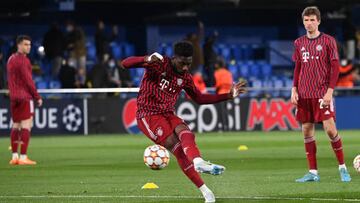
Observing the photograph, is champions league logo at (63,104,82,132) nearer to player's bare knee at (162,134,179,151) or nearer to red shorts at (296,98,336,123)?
red shorts at (296,98,336,123)

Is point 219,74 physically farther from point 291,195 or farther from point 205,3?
point 291,195

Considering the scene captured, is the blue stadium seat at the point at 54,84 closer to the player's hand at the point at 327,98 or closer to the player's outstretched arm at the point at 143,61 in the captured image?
the player's hand at the point at 327,98

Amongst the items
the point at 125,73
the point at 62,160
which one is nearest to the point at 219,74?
the point at 125,73

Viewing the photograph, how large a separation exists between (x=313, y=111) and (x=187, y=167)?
3.31 metres

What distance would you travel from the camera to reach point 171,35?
134ft

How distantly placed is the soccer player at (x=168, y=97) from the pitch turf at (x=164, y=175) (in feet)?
2.05

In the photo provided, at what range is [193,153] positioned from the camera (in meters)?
11.0

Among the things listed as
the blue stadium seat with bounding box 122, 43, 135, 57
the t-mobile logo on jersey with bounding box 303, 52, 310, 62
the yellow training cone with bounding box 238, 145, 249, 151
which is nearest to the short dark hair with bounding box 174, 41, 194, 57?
the t-mobile logo on jersey with bounding box 303, 52, 310, 62

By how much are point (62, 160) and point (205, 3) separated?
19.2 meters

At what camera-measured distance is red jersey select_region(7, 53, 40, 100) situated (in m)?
19.2

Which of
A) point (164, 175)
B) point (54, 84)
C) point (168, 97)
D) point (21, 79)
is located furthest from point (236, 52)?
point (168, 97)

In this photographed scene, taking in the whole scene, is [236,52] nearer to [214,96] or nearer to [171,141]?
[214,96]

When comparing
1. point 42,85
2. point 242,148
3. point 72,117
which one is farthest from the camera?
point 42,85

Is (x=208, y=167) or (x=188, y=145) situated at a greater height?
(x=188, y=145)
